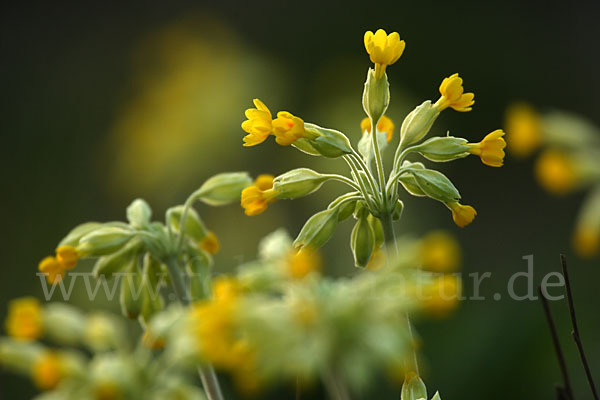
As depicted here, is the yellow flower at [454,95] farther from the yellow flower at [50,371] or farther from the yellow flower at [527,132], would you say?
the yellow flower at [527,132]

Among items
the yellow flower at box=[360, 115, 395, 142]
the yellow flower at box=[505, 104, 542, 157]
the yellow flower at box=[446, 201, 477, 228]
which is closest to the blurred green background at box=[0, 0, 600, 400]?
the yellow flower at box=[505, 104, 542, 157]

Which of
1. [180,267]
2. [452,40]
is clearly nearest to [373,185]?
[180,267]

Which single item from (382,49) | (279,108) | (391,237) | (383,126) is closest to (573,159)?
(383,126)

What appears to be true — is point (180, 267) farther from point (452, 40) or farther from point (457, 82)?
point (452, 40)

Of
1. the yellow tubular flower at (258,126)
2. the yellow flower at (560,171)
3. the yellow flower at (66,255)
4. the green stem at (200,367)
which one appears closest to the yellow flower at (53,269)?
the yellow flower at (66,255)

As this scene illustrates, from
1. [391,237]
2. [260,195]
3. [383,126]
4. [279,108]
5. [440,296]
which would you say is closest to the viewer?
[440,296]

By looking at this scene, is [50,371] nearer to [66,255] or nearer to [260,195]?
[66,255]

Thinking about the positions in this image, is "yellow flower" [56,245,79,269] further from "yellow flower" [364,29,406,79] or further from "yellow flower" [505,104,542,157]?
"yellow flower" [505,104,542,157]
